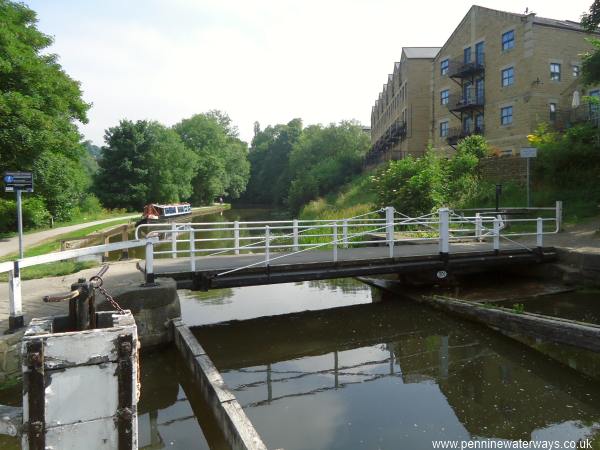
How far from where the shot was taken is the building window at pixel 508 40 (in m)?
28.8

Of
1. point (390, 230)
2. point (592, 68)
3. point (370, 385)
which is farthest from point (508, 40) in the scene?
point (370, 385)

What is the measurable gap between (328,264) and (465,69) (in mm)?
27243

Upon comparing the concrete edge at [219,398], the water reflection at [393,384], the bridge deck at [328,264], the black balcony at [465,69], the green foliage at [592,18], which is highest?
the black balcony at [465,69]

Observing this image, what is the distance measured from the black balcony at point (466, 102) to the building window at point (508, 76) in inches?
86.1

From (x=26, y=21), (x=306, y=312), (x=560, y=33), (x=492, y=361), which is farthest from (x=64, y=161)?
(x=560, y=33)

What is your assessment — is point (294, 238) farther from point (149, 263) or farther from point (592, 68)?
point (592, 68)

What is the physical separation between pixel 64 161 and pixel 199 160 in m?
46.0

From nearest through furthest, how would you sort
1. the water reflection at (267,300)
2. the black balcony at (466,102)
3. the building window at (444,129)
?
the water reflection at (267,300) → the black balcony at (466,102) → the building window at (444,129)

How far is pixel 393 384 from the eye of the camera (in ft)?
22.7

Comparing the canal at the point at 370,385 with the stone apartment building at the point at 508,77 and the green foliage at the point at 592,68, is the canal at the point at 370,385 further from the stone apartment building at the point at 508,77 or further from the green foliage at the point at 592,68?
the stone apartment building at the point at 508,77

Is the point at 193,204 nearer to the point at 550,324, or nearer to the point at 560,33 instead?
the point at 560,33

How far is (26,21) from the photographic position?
2438 cm

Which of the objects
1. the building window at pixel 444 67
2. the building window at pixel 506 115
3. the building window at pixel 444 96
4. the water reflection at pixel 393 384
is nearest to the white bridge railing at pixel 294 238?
the water reflection at pixel 393 384

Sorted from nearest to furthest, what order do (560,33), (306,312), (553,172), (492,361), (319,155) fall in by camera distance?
(492,361) → (306,312) → (553,172) → (560,33) → (319,155)
